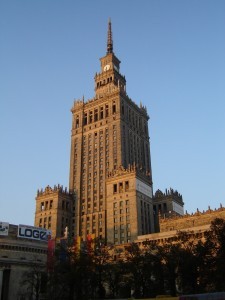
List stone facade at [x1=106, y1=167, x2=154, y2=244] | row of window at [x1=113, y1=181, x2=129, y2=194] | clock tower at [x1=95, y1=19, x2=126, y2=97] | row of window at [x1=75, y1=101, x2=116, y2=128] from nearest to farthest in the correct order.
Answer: stone facade at [x1=106, y1=167, x2=154, y2=244] → row of window at [x1=113, y1=181, x2=129, y2=194] → row of window at [x1=75, y1=101, x2=116, y2=128] → clock tower at [x1=95, y1=19, x2=126, y2=97]

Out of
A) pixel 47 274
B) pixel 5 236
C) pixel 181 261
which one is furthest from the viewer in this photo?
pixel 5 236

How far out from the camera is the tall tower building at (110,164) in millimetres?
134375

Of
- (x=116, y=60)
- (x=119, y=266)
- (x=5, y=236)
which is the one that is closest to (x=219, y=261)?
(x=119, y=266)

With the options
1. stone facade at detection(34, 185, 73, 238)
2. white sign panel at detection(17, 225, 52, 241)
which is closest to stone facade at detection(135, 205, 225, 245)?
white sign panel at detection(17, 225, 52, 241)

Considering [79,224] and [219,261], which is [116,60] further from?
[219,261]

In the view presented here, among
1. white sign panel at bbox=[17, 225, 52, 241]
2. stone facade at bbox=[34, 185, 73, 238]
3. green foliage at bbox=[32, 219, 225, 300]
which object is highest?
stone facade at bbox=[34, 185, 73, 238]

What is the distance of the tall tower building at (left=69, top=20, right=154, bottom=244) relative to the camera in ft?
441

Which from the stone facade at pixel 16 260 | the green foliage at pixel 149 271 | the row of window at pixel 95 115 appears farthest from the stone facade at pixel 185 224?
the row of window at pixel 95 115

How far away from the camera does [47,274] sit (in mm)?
92000

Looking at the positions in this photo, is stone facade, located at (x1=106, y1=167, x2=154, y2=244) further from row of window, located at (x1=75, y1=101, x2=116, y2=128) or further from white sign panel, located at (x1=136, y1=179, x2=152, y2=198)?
row of window, located at (x1=75, y1=101, x2=116, y2=128)

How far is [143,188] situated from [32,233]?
47681 mm

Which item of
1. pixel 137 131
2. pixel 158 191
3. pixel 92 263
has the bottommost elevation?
pixel 92 263

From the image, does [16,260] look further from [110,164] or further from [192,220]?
[110,164]

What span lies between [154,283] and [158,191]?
247ft
